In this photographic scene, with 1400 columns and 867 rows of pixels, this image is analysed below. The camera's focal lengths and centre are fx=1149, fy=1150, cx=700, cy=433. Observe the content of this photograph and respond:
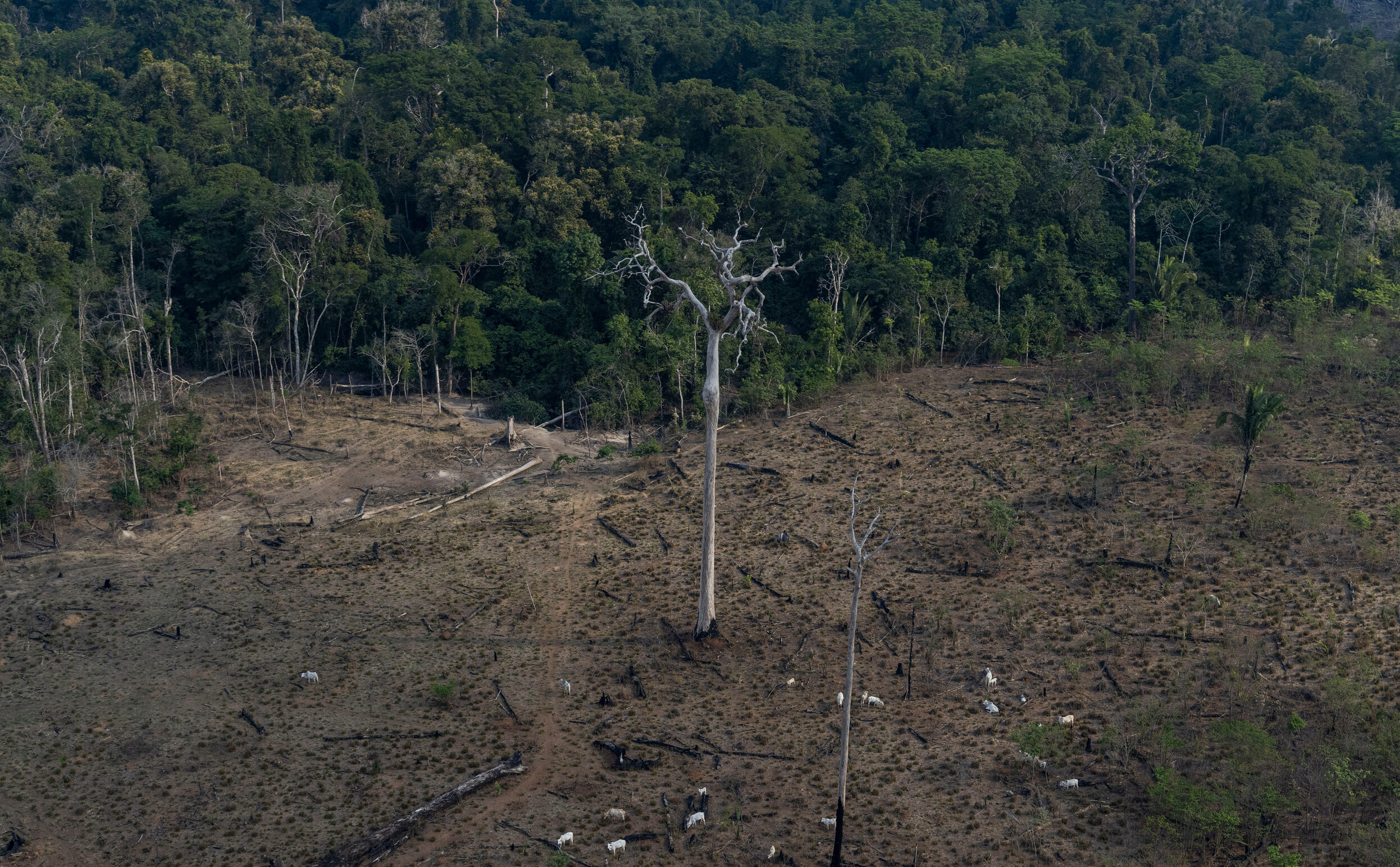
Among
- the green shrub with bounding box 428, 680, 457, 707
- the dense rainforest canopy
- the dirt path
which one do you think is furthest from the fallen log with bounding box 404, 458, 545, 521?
the green shrub with bounding box 428, 680, 457, 707

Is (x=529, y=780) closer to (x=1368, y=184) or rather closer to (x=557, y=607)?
(x=557, y=607)

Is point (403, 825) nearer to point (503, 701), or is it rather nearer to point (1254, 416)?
point (503, 701)

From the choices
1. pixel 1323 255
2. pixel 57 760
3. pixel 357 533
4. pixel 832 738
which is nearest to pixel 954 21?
pixel 1323 255

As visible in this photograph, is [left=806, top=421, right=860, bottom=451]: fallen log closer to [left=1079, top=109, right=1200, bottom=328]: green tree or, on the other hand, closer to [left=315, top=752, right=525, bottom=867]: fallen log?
[left=1079, top=109, right=1200, bottom=328]: green tree

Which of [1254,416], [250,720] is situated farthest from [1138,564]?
[250,720]

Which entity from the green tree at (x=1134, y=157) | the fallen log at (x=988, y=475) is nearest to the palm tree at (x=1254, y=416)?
the fallen log at (x=988, y=475)

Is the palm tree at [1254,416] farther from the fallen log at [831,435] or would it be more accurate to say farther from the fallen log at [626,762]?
the fallen log at [626,762]

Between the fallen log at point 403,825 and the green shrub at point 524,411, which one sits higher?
the green shrub at point 524,411
